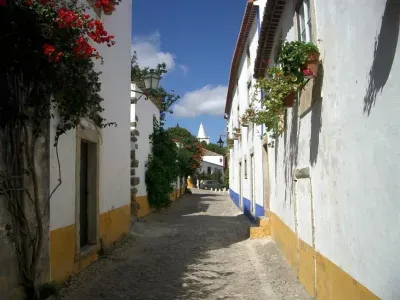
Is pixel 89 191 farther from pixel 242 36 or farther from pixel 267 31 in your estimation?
pixel 242 36

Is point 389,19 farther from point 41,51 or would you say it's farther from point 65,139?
point 65,139

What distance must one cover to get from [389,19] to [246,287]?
4391mm

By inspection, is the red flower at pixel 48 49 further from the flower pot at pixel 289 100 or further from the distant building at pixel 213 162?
the distant building at pixel 213 162

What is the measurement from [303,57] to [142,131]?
33.4ft

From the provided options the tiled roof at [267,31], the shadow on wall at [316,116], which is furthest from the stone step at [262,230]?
the shadow on wall at [316,116]

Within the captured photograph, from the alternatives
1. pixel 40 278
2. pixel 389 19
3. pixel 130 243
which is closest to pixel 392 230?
pixel 389 19

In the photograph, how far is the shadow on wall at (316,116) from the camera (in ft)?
15.0

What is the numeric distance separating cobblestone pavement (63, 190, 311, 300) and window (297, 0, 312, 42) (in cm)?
344

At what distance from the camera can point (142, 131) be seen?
14211 millimetres

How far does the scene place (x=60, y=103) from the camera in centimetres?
545

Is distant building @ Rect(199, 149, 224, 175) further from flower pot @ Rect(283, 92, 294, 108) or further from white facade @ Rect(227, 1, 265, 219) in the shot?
flower pot @ Rect(283, 92, 294, 108)

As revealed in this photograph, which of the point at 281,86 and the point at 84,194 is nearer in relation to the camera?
the point at 281,86

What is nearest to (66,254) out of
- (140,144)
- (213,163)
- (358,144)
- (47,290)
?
(47,290)

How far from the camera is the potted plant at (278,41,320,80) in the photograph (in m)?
4.55
